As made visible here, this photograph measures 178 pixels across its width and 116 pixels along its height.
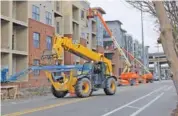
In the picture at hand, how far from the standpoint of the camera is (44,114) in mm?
14977

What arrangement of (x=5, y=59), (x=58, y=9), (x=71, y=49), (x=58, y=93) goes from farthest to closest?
(x=58, y=9)
(x=5, y=59)
(x=58, y=93)
(x=71, y=49)

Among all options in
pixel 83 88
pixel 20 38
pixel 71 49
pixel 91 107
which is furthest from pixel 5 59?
pixel 91 107

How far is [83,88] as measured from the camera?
25.7m

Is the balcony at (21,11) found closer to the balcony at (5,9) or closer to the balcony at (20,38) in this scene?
the balcony at (20,38)

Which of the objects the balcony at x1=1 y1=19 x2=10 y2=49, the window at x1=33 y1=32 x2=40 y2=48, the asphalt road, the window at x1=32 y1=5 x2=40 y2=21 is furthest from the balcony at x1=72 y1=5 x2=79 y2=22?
the asphalt road

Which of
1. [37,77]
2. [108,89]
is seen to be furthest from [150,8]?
[37,77]

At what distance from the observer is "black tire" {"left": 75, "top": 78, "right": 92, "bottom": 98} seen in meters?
25.1

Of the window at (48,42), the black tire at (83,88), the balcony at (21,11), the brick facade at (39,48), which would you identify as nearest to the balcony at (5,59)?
the brick facade at (39,48)

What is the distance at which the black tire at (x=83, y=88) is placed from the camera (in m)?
25.1

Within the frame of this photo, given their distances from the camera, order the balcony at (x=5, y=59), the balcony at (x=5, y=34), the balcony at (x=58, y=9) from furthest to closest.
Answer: the balcony at (x=58, y=9)
the balcony at (x=5, y=34)
the balcony at (x=5, y=59)

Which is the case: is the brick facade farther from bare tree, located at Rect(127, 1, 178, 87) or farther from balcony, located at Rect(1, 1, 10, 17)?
bare tree, located at Rect(127, 1, 178, 87)

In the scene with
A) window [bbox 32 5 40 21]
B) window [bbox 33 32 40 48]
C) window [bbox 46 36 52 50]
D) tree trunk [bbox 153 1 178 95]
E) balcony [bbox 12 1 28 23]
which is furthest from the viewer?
window [bbox 46 36 52 50]

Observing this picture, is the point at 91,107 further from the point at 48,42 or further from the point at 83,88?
the point at 48,42

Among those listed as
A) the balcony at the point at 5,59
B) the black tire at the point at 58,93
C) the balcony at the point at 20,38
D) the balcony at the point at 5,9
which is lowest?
the black tire at the point at 58,93
